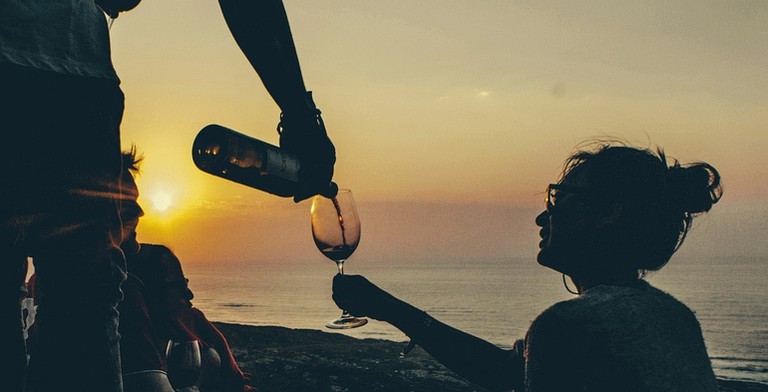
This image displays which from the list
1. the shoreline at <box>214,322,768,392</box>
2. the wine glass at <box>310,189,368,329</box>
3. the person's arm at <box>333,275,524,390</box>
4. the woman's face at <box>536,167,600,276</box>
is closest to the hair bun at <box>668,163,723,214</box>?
the woman's face at <box>536,167,600,276</box>

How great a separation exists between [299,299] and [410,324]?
78.0 meters

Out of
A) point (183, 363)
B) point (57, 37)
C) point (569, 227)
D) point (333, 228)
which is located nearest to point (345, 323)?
point (333, 228)

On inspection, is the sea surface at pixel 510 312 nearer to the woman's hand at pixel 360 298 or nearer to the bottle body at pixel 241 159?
the woman's hand at pixel 360 298

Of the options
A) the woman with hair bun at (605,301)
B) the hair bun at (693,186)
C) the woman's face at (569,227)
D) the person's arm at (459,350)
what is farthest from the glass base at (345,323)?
the hair bun at (693,186)

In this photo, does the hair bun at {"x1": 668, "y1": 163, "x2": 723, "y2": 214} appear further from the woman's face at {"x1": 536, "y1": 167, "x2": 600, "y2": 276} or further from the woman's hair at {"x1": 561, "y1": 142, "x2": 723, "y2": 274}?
the woman's face at {"x1": 536, "y1": 167, "x2": 600, "y2": 276}

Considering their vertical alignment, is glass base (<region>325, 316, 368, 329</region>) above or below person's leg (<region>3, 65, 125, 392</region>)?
below

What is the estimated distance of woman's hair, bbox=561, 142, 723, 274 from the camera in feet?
8.37

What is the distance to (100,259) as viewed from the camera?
6.49 feet

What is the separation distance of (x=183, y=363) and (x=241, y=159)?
0.95 meters

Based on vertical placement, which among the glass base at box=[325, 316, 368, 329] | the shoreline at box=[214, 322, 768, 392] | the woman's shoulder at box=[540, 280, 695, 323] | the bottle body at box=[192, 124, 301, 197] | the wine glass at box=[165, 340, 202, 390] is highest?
the bottle body at box=[192, 124, 301, 197]

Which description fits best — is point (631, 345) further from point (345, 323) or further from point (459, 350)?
point (345, 323)

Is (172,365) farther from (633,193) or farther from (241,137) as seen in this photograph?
(633,193)

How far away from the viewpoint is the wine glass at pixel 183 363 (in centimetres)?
288

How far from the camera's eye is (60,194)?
1.90m
